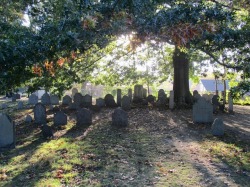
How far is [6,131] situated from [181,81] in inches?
446

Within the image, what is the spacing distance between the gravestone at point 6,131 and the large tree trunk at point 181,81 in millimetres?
10423

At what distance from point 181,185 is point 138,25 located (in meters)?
3.53

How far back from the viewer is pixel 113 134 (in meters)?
10.9

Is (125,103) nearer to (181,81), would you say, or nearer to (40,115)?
(181,81)

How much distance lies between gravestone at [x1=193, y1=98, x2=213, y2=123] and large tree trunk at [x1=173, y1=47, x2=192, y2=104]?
4.85 m

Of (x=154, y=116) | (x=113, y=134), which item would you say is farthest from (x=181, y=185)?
(x=154, y=116)

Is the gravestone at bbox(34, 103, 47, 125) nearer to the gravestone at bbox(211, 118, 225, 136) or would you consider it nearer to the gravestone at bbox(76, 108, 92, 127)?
the gravestone at bbox(76, 108, 92, 127)

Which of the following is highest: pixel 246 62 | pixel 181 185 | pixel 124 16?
pixel 124 16

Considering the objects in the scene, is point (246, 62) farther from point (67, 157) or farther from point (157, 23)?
point (67, 157)

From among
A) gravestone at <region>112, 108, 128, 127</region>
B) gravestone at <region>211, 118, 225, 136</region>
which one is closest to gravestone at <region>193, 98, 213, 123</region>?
gravestone at <region>211, 118, 225, 136</region>

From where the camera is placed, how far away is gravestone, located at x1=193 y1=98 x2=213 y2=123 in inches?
491

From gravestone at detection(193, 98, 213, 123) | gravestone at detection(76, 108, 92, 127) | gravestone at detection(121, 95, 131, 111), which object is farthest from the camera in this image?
gravestone at detection(121, 95, 131, 111)

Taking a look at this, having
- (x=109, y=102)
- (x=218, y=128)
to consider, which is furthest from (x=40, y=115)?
(x=218, y=128)

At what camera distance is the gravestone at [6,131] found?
9118 mm
